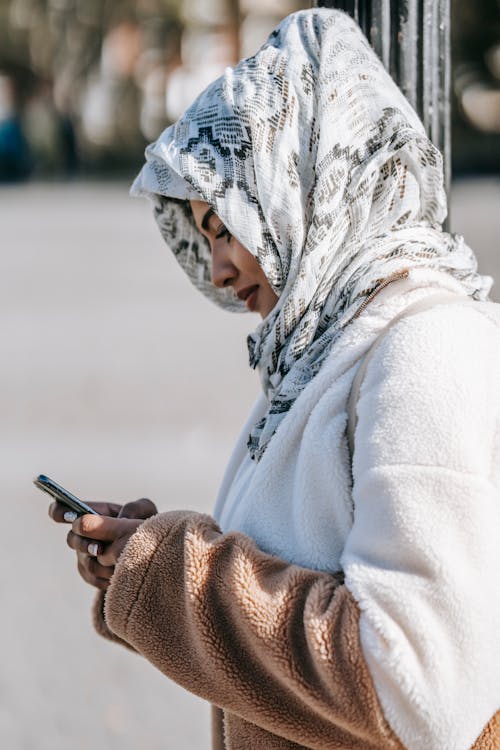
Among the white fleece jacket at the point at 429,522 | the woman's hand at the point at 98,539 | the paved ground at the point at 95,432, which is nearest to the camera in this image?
the white fleece jacket at the point at 429,522

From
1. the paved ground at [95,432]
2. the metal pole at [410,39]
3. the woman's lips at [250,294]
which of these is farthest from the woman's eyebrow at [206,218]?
the paved ground at [95,432]

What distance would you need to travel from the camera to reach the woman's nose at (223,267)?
5.90 ft

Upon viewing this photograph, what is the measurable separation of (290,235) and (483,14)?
23.9 m

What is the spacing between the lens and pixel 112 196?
19.8m

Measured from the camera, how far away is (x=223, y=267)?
71.0 inches

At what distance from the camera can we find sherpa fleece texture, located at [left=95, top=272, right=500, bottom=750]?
1.25 meters

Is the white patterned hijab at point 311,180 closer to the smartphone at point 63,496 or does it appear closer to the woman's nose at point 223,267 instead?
the woman's nose at point 223,267

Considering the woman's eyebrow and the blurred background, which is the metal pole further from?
the blurred background

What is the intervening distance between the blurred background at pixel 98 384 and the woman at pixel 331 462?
238 cm

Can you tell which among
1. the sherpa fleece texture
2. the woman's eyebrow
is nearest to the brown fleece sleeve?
the sherpa fleece texture

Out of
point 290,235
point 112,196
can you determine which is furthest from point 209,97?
point 112,196

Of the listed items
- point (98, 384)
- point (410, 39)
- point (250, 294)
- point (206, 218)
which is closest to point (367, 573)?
point (250, 294)

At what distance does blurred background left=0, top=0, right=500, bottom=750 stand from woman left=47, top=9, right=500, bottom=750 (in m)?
2.38

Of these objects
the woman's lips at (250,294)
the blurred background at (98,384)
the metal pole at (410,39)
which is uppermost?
the metal pole at (410,39)
